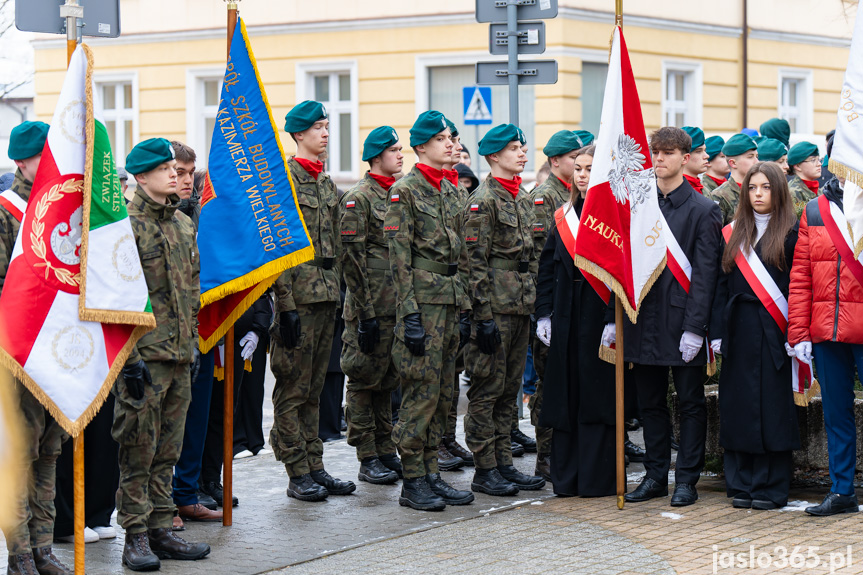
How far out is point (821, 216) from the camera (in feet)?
23.9

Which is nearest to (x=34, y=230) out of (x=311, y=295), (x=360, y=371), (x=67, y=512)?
(x=67, y=512)

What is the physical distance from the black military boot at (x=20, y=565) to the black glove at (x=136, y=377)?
890mm

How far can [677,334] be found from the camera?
7637mm

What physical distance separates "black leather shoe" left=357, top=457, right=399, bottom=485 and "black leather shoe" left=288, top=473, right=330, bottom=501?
1.76 feet

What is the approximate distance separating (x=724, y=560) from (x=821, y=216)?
Answer: 7.09ft

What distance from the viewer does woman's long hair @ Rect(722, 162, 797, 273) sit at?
7441mm

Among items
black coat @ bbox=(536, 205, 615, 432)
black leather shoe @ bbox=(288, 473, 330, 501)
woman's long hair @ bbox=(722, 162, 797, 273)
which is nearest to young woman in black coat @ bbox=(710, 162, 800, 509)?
woman's long hair @ bbox=(722, 162, 797, 273)

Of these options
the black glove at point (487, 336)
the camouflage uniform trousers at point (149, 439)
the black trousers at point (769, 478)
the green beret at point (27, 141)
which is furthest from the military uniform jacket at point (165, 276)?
the black trousers at point (769, 478)

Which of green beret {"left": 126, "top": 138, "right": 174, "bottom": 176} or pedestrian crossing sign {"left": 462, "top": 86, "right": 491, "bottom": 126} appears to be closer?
green beret {"left": 126, "top": 138, "right": 174, "bottom": 176}

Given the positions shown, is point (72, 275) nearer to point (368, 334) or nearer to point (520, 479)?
point (368, 334)

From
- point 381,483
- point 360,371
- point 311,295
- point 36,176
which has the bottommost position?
point 381,483

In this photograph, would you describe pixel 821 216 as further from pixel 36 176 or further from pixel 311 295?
pixel 36 176

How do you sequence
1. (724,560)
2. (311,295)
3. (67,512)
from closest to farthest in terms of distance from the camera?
(724,560)
(67,512)
(311,295)

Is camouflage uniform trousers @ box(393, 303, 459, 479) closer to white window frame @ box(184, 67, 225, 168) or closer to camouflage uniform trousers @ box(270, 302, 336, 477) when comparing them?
camouflage uniform trousers @ box(270, 302, 336, 477)
